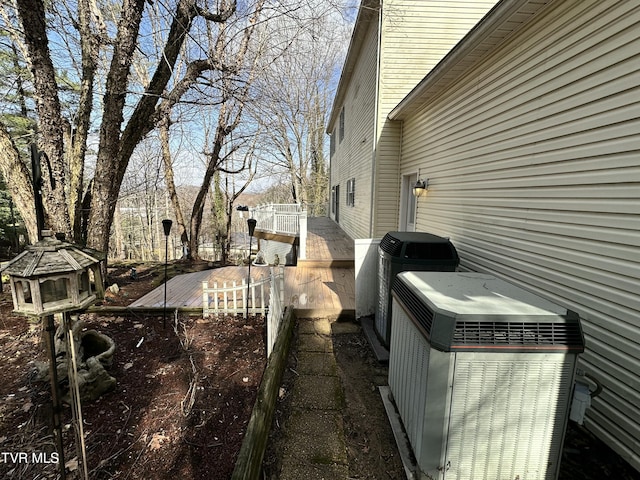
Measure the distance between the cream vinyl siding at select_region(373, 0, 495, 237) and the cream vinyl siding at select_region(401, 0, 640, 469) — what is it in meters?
2.94

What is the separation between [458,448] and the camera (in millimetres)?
1639

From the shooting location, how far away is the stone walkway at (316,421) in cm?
206

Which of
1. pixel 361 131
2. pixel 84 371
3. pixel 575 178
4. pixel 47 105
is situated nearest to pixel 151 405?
pixel 84 371

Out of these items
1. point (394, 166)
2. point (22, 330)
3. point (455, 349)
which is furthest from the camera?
point (394, 166)

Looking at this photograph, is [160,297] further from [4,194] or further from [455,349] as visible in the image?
[4,194]

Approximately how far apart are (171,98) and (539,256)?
6485 millimetres

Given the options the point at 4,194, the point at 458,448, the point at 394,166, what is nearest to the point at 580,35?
the point at 458,448

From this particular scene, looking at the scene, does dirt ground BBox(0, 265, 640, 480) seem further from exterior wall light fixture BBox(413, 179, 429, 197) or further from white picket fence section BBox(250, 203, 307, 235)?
white picket fence section BBox(250, 203, 307, 235)

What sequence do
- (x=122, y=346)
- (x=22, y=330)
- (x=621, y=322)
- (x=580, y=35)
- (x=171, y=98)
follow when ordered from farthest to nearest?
Result: (x=171, y=98)
(x=22, y=330)
(x=122, y=346)
(x=580, y=35)
(x=621, y=322)

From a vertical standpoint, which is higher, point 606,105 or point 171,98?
point 171,98

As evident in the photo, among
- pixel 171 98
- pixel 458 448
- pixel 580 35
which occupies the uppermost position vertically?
pixel 171 98

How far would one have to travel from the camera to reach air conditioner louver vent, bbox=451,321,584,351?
154 cm

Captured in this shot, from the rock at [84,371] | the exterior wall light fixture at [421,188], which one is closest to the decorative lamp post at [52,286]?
the rock at [84,371]

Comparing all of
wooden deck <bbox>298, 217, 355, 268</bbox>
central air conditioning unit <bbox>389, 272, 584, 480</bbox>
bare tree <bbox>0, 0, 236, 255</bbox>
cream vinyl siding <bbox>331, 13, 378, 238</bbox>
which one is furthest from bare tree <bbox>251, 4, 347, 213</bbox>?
central air conditioning unit <bbox>389, 272, 584, 480</bbox>
